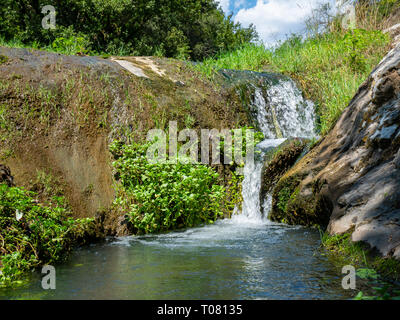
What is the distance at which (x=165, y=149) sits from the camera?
634 cm

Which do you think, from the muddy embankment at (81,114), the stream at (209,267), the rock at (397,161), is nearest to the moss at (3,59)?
the muddy embankment at (81,114)

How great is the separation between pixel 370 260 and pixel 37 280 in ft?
9.85

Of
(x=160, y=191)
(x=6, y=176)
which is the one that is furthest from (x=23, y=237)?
(x=160, y=191)

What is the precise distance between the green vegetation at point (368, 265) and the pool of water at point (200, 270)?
0.55ft

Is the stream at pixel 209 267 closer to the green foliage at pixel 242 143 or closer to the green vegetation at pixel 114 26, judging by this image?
the green foliage at pixel 242 143

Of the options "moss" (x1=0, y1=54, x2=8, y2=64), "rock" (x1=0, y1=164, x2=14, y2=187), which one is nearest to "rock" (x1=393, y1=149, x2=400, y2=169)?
"rock" (x1=0, y1=164, x2=14, y2=187)

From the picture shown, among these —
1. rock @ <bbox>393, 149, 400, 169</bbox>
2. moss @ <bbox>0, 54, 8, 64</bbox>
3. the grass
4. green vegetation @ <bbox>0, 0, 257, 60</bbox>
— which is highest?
green vegetation @ <bbox>0, 0, 257, 60</bbox>

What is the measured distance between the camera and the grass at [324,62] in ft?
27.4

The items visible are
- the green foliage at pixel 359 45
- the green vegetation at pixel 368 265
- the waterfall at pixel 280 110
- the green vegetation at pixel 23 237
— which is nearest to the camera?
the green vegetation at pixel 368 265

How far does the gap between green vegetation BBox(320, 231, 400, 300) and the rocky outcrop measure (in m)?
0.09

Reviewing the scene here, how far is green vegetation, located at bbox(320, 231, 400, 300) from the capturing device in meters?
2.87

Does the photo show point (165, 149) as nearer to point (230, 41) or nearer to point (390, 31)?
point (390, 31)

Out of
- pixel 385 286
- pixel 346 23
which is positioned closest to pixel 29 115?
pixel 385 286

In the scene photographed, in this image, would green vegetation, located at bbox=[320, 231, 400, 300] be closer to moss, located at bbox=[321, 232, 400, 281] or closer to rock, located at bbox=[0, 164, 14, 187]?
moss, located at bbox=[321, 232, 400, 281]
